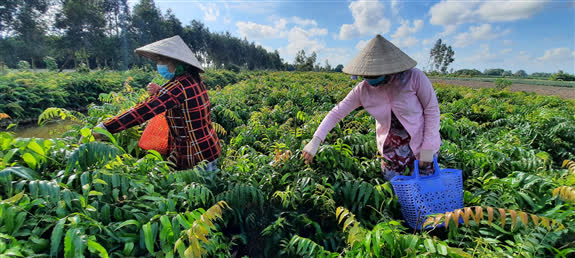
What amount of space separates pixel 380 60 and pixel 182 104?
1895mm

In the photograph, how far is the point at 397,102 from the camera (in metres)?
2.25

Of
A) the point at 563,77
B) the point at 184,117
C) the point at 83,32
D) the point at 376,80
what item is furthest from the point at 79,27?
the point at 563,77

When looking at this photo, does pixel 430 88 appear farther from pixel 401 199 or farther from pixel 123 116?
pixel 123 116

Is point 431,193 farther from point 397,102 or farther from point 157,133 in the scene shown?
point 157,133

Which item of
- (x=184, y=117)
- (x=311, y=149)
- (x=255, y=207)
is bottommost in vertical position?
(x=255, y=207)

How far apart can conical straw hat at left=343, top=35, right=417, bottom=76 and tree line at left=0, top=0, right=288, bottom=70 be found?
2669 centimetres

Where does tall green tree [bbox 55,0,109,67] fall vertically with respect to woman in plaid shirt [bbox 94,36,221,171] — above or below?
above

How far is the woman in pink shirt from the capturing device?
7.16ft

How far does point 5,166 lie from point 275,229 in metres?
1.84

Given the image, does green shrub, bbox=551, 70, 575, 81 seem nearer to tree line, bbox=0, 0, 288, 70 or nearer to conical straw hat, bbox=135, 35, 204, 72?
conical straw hat, bbox=135, 35, 204, 72

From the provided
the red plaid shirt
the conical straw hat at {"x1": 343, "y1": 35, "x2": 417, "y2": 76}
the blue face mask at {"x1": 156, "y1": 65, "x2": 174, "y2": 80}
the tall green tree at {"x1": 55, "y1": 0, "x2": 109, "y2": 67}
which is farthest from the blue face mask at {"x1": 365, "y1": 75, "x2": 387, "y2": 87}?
the tall green tree at {"x1": 55, "y1": 0, "x2": 109, "y2": 67}

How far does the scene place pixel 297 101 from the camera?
839cm

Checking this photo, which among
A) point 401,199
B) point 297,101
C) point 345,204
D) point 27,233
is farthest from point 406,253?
point 297,101

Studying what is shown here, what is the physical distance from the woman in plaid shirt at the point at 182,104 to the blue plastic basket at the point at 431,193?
1945 mm
